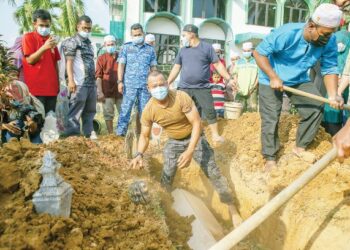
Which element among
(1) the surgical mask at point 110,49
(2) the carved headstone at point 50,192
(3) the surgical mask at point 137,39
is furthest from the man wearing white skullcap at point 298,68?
(1) the surgical mask at point 110,49

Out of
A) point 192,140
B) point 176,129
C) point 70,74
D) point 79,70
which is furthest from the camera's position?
point 79,70

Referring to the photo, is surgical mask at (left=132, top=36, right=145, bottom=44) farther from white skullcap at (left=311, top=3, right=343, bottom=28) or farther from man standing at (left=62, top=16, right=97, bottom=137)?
white skullcap at (left=311, top=3, right=343, bottom=28)

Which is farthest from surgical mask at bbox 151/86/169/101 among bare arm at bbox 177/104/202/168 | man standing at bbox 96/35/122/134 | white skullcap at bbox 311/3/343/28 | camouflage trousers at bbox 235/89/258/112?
camouflage trousers at bbox 235/89/258/112

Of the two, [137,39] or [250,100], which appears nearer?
[137,39]

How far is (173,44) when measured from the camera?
19.5 m

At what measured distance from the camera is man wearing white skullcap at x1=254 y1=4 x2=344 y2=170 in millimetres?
3777

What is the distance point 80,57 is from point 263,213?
13.1 feet

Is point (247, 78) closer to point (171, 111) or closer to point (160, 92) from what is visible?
point (171, 111)

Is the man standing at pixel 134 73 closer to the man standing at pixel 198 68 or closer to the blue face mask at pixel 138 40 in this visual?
the blue face mask at pixel 138 40

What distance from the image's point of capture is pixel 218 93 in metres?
7.21

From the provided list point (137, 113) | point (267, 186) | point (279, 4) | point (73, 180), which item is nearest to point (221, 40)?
point (279, 4)

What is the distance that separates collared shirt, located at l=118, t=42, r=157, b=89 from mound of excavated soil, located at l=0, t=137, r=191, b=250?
66.8 inches

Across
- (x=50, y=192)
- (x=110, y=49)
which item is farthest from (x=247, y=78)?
(x=50, y=192)

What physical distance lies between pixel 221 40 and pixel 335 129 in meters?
16.4
